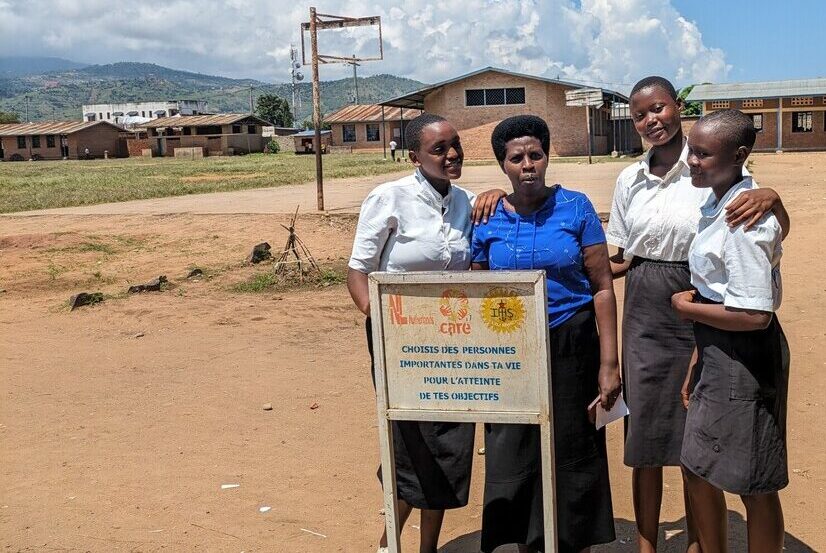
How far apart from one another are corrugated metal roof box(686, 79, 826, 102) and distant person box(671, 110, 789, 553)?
113 feet

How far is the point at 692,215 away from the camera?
9.95 ft

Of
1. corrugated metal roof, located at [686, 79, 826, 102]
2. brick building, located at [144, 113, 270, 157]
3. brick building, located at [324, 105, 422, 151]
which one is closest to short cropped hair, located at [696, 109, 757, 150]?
corrugated metal roof, located at [686, 79, 826, 102]

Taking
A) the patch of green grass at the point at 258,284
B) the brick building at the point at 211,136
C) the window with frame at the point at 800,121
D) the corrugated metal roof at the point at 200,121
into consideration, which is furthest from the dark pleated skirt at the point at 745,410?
the corrugated metal roof at the point at 200,121

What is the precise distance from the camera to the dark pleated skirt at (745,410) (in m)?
2.64

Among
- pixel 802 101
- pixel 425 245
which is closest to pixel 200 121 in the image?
pixel 802 101

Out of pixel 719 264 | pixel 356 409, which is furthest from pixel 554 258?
pixel 356 409

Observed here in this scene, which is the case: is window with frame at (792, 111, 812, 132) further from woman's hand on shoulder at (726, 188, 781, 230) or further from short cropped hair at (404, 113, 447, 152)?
woman's hand on shoulder at (726, 188, 781, 230)

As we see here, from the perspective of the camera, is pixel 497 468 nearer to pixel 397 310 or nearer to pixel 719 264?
pixel 397 310

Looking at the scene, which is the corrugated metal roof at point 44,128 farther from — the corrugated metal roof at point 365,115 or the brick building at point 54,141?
the corrugated metal roof at point 365,115

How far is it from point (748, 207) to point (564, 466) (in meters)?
1.08

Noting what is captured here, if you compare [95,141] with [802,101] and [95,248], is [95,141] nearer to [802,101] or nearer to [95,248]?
[802,101]

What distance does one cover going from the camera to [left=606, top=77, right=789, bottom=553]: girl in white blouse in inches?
121

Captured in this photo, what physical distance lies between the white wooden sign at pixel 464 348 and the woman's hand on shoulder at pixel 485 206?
0.47 meters

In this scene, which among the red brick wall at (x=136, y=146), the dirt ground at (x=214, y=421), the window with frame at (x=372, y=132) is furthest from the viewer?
the red brick wall at (x=136, y=146)
